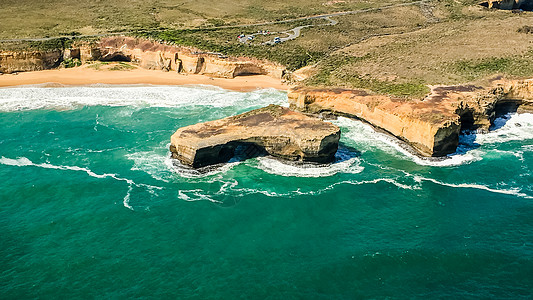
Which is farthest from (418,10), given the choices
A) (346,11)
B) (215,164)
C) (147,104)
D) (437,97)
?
(215,164)

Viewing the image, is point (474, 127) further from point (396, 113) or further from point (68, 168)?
point (68, 168)

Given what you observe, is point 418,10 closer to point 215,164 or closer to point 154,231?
point 215,164

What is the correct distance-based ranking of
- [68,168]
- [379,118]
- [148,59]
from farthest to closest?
1. [148,59]
2. [379,118]
3. [68,168]

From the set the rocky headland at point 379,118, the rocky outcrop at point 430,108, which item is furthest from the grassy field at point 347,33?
the rocky headland at point 379,118

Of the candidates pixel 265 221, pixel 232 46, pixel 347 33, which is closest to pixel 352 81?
pixel 232 46

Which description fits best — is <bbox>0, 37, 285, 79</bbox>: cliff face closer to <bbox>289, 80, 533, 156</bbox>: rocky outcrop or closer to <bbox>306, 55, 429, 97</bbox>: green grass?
<bbox>306, 55, 429, 97</bbox>: green grass

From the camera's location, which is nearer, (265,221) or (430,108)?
(265,221)
